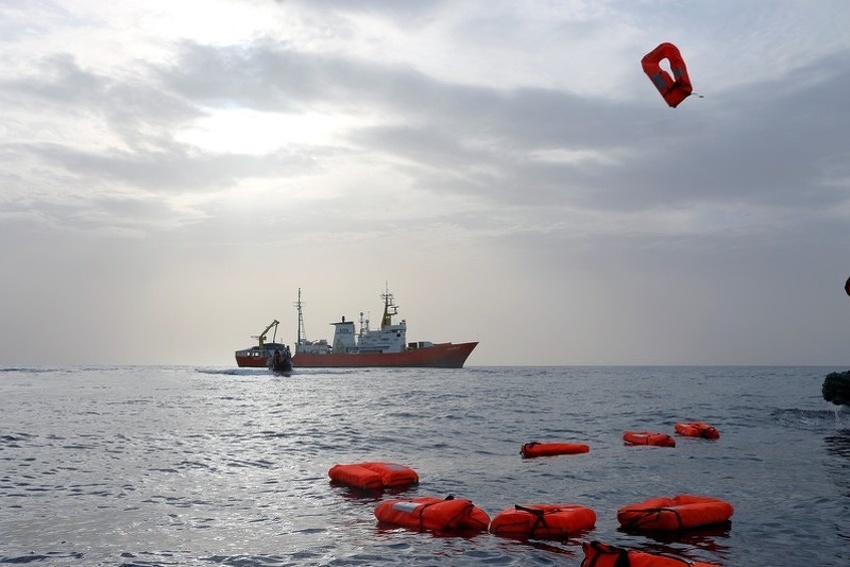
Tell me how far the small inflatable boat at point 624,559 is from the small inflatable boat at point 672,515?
269cm

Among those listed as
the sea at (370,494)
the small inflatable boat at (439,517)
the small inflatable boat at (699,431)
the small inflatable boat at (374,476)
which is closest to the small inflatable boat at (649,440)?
the sea at (370,494)

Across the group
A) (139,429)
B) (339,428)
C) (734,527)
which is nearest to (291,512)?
(734,527)

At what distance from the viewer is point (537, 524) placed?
1017cm

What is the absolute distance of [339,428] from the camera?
25594 mm

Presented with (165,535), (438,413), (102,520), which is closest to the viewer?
(165,535)

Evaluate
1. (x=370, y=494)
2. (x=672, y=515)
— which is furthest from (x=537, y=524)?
(x=370, y=494)

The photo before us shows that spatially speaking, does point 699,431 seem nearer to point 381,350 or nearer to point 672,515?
point 672,515

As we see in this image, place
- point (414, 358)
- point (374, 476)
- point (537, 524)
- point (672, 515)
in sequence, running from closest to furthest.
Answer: point (537, 524)
point (672, 515)
point (374, 476)
point (414, 358)

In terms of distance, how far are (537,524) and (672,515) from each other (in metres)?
1.96

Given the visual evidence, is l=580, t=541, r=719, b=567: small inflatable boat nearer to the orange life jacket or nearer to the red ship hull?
the orange life jacket

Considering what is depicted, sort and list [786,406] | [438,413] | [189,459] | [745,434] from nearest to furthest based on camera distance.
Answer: [189,459] < [745,434] < [438,413] < [786,406]

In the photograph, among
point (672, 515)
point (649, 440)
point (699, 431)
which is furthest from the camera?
point (699, 431)

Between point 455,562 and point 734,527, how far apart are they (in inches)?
184

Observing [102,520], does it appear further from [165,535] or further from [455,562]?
[455,562]
